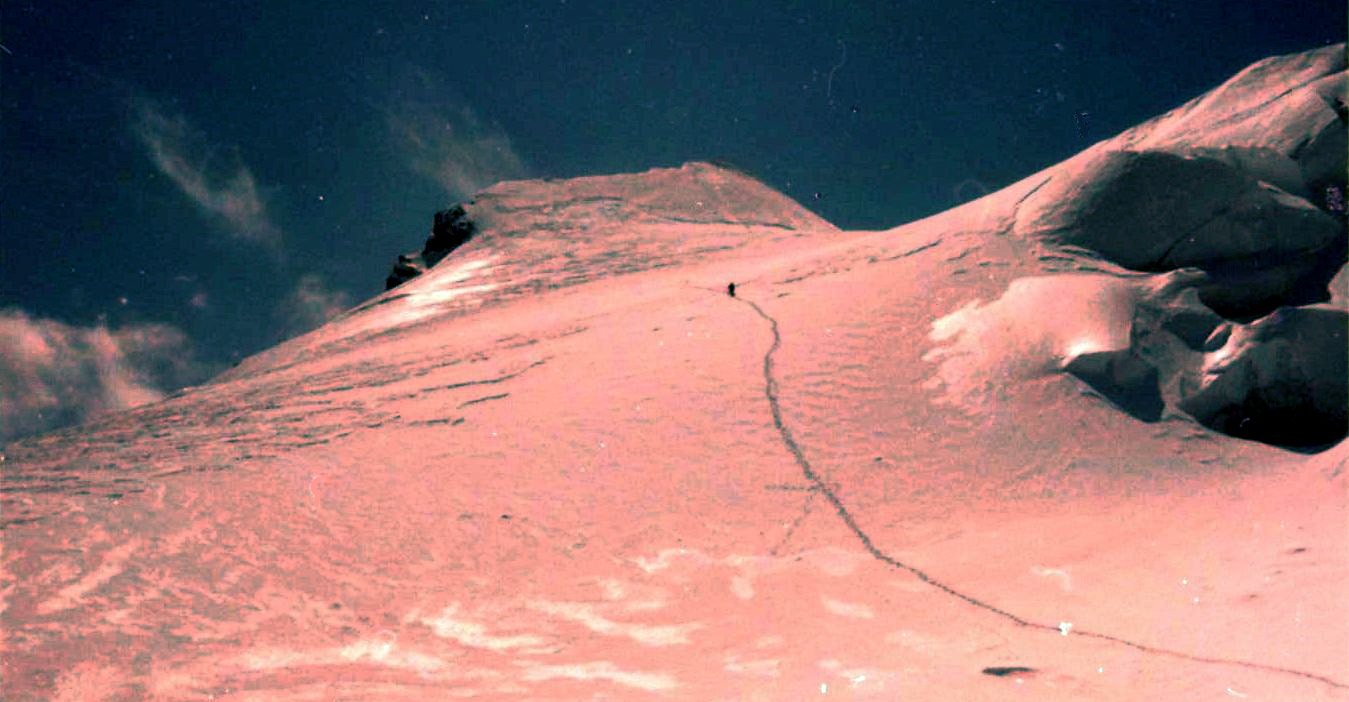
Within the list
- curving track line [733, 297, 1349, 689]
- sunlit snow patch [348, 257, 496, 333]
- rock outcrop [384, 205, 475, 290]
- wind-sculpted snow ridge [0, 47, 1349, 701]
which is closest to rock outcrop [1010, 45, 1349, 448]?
wind-sculpted snow ridge [0, 47, 1349, 701]

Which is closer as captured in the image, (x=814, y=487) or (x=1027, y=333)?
(x=814, y=487)

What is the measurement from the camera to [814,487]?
3648 millimetres

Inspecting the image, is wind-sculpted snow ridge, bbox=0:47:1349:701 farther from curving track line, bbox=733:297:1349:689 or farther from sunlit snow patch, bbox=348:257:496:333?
sunlit snow patch, bbox=348:257:496:333

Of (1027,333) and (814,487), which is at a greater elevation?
(1027,333)

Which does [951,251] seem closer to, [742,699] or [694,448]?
[694,448]

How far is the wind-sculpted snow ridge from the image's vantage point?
2.35 meters

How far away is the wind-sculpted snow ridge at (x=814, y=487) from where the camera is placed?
7.70 feet

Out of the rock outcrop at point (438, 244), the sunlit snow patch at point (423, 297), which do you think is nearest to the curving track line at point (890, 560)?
the sunlit snow patch at point (423, 297)

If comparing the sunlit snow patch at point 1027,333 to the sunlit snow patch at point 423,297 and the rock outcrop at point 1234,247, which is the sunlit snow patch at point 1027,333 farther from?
the sunlit snow patch at point 423,297

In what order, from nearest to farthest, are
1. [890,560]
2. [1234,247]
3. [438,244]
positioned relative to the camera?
[890,560]
[1234,247]
[438,244]

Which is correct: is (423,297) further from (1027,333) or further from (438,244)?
(1027,333)

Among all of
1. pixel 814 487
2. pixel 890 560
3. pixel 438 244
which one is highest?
pixel 438 244

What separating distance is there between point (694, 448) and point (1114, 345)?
2.44 metres

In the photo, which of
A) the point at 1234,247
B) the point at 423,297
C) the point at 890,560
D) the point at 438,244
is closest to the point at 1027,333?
the point at 1234,247
